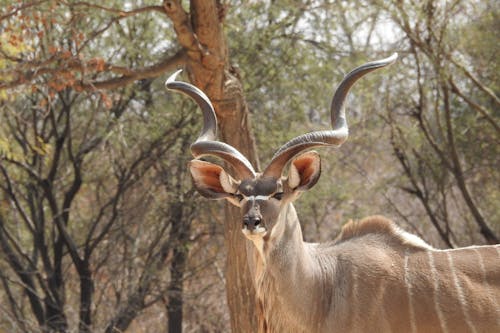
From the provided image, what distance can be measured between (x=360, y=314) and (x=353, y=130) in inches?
195

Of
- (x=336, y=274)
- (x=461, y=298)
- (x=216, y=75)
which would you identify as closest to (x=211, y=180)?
(x=336, y=274)

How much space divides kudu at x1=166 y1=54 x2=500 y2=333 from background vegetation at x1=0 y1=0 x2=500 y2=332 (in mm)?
2949

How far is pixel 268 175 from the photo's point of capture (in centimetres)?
327

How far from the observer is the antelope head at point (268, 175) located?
10.3 ft

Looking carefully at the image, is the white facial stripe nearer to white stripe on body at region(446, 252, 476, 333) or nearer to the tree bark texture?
white stripe on body at region(446, 252, 476, 333)

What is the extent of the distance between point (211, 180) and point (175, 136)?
3.31m

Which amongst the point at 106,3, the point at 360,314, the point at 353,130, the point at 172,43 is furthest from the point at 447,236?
the point at 360,314

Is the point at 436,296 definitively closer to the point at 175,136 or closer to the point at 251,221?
the point at 251,221

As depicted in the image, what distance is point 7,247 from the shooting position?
6.75 meters

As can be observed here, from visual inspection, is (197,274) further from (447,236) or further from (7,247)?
(447,236)

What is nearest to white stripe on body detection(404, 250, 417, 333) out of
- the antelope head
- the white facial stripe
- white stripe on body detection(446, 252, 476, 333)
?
white stripe on body detection(446, 252, 476, 333)

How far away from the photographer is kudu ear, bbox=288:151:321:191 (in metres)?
3.27

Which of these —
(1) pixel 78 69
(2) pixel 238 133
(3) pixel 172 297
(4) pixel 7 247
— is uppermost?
(1) pixel 78 69

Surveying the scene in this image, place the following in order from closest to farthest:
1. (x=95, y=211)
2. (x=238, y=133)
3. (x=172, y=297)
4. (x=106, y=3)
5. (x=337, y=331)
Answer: (x=337, y=331) < (x=238, y=133) < (x=106, y=3) < (x=172, y=297) < (x=95, y=211)
